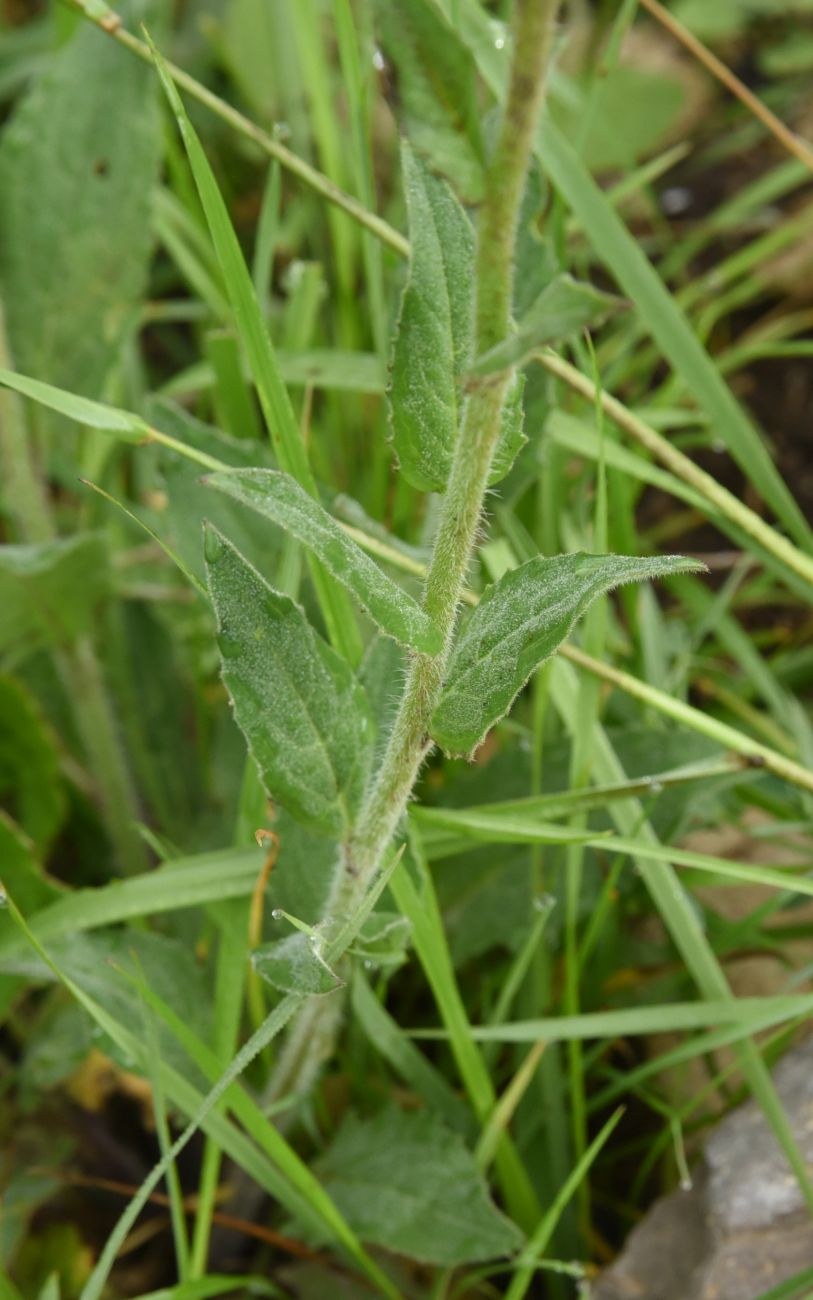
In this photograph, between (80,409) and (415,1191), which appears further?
(415,1191)

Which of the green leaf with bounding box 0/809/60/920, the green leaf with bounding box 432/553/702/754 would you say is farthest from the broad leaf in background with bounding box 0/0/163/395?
the green leaf with bounding box 432/553/702/754

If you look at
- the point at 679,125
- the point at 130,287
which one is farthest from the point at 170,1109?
the point at 679,125

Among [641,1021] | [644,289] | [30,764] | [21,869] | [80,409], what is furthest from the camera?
[30,764]

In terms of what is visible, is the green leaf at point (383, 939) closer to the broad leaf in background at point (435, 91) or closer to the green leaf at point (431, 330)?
the green leaf at point (431, 330)

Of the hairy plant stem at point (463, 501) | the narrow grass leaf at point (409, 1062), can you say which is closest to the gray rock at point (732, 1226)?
the narrow grass leaf at point (409, 1062)

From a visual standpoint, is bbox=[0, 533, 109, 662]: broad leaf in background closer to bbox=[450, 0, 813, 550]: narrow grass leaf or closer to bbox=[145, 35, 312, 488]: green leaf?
bbox=[145, 35, 312, 488]: green leaf

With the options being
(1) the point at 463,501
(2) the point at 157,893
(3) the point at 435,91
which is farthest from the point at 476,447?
(2) the point at 157,893

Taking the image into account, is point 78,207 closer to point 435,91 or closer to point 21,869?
point 21,869
